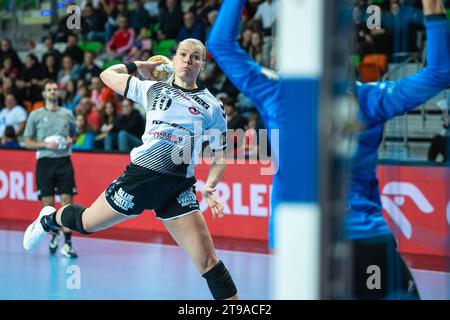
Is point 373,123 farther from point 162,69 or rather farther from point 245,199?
point 245,199

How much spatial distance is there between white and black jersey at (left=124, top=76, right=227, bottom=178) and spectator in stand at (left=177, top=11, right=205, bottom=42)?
8472 mm

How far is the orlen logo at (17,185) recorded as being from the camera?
14.1m

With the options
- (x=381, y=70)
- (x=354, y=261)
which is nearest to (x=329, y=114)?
(x=354, y=261)

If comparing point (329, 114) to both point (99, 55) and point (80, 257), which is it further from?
point (99, 55)

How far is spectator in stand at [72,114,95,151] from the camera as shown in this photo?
14086mm

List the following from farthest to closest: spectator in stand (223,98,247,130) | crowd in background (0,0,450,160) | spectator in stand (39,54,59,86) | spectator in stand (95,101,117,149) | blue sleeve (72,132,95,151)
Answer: spectator in stand (39,54,59,86) < blue sleeve (72,132,95,151) < spectator in stand (95,101,117,149) < crowd in background (0,0,450,160) < spectator in stand (223,98,247,130)

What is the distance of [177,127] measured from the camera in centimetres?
668

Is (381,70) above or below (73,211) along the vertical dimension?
above

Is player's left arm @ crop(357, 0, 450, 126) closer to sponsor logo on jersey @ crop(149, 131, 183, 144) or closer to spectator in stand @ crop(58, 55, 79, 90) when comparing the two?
sponsor logo on jersey @ crop(149, 131, 183, 144)

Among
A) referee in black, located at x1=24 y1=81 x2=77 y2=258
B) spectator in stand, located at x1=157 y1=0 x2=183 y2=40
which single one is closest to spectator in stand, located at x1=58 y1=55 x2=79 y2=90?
spectator in stand, located at x1=157 y1=0 x2=183 y2=40

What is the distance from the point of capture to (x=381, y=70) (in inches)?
493

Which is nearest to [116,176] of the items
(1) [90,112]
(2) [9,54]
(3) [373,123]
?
(1) [90,112]

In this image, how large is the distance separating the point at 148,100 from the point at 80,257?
4.39m
